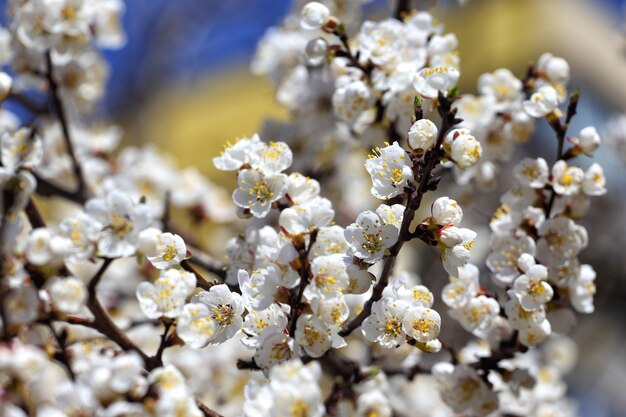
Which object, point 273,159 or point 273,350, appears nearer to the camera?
point 273,350

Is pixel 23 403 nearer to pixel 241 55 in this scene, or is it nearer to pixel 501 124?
pixel 501 124

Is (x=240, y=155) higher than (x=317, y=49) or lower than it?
lower

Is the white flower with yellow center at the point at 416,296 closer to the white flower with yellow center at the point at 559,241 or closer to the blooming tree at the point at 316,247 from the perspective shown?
the blooming tree at the point at 316,247

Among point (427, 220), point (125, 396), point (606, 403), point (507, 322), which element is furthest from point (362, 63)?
point (606, 403)

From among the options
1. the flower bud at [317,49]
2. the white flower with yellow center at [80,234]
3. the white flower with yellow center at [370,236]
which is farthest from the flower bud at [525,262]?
the white flower with yellow center at [80,234]

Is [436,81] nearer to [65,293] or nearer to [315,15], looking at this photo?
[315,15]

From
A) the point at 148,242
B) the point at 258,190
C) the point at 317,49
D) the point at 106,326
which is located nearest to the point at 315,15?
the point at 317,49
